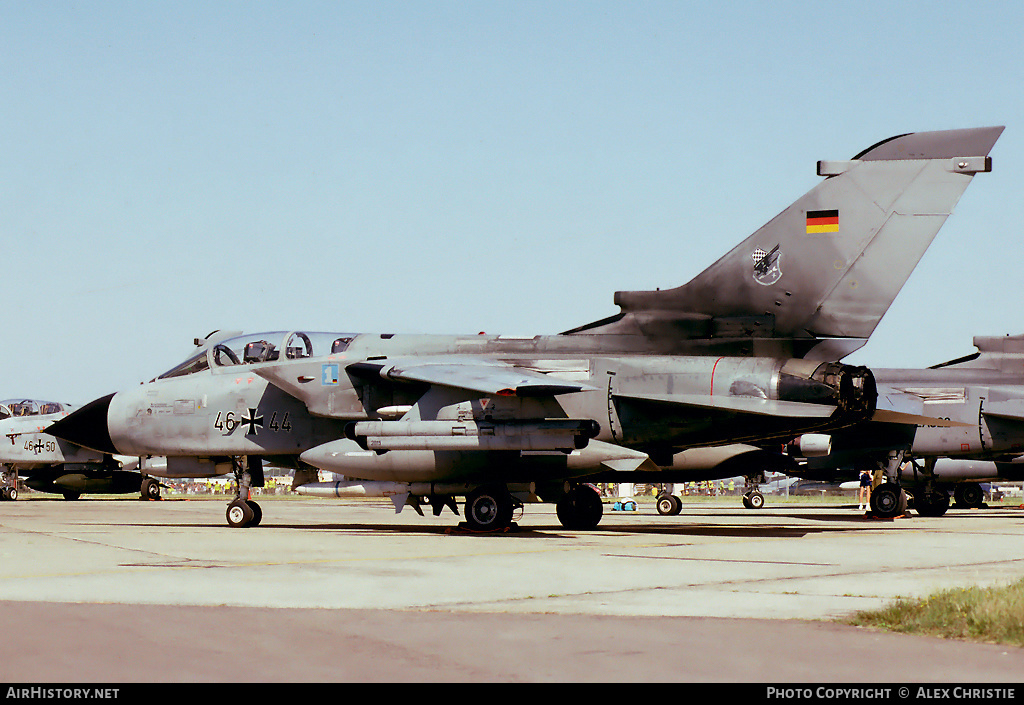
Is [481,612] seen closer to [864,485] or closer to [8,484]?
[864,485]

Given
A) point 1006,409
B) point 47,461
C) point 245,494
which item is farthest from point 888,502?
point 47,461

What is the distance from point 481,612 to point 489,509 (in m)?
10.3

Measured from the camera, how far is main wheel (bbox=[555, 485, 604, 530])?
19.2m

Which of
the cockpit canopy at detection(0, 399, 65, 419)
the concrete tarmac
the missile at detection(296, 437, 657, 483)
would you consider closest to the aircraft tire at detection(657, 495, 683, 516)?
the missile at detection(296, 437, 657, 483)

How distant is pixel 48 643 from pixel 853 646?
4.28 meters

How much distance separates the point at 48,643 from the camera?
5.68m

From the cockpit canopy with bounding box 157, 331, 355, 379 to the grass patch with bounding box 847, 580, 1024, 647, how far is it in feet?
41.2

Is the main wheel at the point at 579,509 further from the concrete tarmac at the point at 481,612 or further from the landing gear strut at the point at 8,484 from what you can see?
the landing gear strut at the point at 8,484

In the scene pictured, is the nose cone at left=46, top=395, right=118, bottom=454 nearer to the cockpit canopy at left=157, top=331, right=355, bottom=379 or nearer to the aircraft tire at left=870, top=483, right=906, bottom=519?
the cockpit canopy at left=157, top=331, right=355, bottom=379

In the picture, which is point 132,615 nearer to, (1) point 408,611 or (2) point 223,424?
(1) point 408,611

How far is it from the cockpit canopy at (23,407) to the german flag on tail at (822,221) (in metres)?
30.7

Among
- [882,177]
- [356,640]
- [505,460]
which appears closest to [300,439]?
[505,460]

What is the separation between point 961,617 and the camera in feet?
20.1

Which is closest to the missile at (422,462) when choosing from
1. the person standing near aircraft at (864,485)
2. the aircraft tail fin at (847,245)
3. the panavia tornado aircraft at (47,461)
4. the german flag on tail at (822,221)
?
the aircraft tail fin at (847,245)
